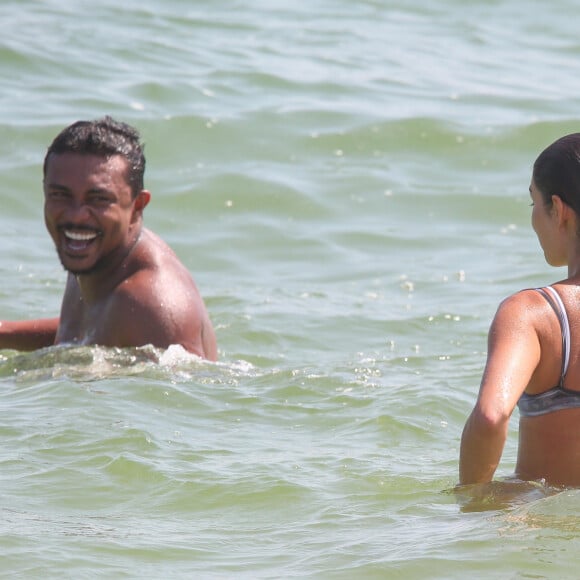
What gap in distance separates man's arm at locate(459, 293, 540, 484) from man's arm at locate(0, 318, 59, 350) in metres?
3.61

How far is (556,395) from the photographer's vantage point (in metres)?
4.10

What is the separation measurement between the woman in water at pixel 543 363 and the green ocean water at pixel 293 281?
0.51 ft

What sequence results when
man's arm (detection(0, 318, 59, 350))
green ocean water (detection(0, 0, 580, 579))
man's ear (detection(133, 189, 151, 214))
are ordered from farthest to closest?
man's arm (detection(0, 318, 59, 350)) → man's ear (detection(133, 189, 151, 214)) → green ocean water (detection(0, 0, 580, 579))

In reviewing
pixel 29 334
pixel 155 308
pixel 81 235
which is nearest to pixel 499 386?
pixel 155 308

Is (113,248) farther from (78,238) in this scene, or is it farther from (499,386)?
(499,386)

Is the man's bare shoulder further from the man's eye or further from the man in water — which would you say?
the man's eye

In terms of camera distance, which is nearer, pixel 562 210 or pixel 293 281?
pixel 562 210

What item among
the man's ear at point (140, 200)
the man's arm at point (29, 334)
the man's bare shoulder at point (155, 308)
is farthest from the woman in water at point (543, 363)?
the man's arm at point (29, 334)

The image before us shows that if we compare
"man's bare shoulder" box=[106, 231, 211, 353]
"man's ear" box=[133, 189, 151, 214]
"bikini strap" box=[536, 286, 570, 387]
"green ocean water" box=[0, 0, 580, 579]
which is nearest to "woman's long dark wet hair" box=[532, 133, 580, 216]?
"bikini strap" box=[536, 286, 570, 387]

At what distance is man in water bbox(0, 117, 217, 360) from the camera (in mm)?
6496

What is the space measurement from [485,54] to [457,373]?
8.90 meters

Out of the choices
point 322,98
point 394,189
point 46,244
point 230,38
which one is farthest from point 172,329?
point 230,38

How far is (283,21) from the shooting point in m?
16.2

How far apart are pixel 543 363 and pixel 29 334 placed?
370cm
